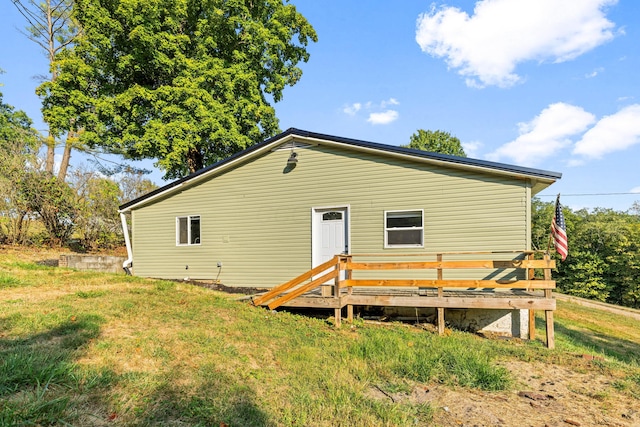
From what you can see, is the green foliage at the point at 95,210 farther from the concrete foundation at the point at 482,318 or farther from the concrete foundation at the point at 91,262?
the concrete foundation at the point at 482,318

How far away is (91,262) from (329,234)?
8751 millimetres

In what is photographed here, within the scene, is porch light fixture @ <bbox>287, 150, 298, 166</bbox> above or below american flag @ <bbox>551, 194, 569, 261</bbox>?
above

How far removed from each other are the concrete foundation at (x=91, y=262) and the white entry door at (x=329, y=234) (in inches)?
315

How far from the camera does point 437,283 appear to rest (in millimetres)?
6605

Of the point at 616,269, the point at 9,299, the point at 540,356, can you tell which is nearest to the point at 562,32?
the point at 540,356

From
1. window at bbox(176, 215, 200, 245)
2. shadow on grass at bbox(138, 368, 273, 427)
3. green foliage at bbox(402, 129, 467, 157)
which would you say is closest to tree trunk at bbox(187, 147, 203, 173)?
window at bbox(176, 215, 200, 245)

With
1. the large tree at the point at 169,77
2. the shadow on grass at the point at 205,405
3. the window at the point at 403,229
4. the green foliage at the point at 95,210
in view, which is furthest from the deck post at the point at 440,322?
the green foliage at the point at 95,210

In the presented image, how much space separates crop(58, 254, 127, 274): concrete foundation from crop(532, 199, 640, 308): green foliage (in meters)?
36.6

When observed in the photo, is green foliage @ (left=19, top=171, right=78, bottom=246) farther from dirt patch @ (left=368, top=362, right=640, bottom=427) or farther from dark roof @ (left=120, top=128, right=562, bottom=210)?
dirt patch @ (left=368, top=362, right=640, bottom=427)

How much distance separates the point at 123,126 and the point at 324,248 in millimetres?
12207

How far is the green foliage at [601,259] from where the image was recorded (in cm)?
2995

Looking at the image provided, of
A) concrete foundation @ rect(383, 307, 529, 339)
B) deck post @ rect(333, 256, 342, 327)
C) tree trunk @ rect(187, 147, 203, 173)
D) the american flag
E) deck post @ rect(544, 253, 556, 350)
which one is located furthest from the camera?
tree trunk @ rect(187, 147, 203, 173)

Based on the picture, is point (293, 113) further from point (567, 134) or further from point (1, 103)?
point (1, 103)

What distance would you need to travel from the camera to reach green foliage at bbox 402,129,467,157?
1433 inches
